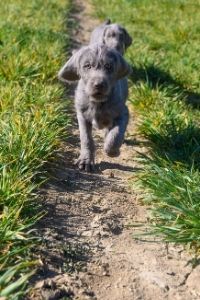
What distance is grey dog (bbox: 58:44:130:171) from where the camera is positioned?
5.30 m

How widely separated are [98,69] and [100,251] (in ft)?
6.57

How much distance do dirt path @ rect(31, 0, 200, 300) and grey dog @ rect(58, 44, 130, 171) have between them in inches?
12.7

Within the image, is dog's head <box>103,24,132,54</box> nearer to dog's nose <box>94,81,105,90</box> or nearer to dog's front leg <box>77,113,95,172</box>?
dog's front leg <box>77,113,95,172</box>

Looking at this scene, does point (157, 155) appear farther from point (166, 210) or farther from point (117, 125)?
point (166, 210)

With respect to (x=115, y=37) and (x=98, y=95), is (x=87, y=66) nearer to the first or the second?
(x=98, y=95)

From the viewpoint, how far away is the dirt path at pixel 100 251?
3639mm

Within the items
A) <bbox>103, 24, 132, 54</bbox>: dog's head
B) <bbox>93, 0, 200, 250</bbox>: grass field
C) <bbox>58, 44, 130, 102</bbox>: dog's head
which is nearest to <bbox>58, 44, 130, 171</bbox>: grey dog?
<bbox>58, 44, 130, 102</bbox>: dog's head

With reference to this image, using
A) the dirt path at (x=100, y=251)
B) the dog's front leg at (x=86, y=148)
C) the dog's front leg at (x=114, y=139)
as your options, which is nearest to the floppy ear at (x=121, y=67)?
the dog's front leg at (x=114, y=139)

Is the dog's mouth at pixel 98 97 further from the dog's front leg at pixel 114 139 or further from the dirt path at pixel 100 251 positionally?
the dirt path at pixel 100 251

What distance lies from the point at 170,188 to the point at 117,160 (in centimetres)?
134

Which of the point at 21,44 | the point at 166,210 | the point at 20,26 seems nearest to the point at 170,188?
the point at 166,210

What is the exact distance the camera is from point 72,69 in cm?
559

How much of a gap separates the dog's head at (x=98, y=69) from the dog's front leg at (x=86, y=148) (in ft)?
1.07

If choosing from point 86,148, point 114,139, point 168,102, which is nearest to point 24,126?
point 86,148
